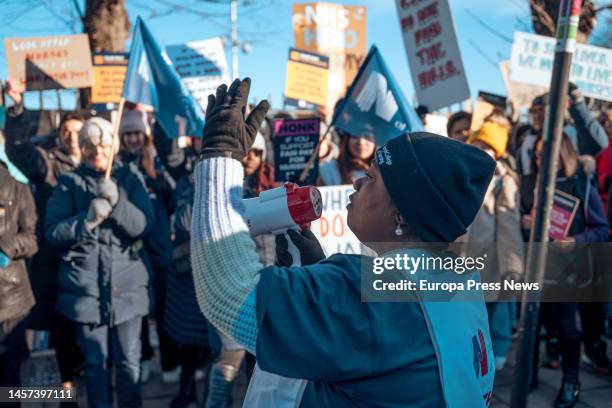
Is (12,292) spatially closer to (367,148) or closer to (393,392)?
(367,148)

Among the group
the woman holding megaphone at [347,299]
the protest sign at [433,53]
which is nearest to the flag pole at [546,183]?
the protest sign at [433,53]

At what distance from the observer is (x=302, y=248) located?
5.02ft

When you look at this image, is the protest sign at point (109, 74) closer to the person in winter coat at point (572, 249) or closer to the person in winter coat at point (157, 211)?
the person in winter coat at point (157, 211)

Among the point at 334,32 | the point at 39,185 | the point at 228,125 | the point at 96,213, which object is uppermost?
the point at 334,32

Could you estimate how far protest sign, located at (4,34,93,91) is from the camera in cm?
561

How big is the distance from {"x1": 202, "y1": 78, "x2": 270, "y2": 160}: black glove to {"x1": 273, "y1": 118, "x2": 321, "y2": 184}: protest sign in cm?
268

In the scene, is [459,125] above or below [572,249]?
above

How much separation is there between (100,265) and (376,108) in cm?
198

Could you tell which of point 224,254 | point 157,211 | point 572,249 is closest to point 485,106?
point 572,249

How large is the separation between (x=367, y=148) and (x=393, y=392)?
278 cm

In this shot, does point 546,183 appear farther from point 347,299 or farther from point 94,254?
point 94,254

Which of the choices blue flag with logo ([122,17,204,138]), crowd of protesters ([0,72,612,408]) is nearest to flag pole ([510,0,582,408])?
crowd of protesters ([0,72,612,408])

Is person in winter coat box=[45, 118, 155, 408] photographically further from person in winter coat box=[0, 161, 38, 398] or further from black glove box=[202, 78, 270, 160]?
black glove box=[202, 78, 270, 160]

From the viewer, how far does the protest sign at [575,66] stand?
456 centimetres
